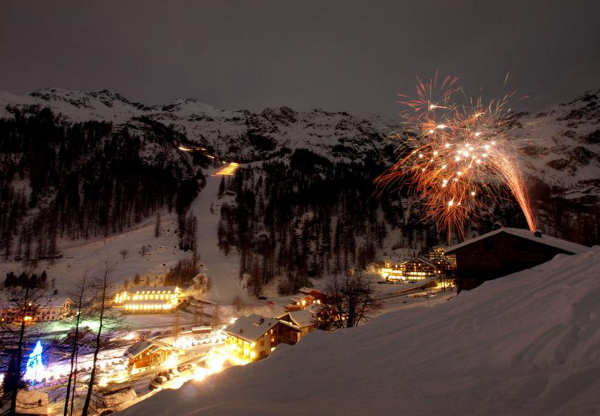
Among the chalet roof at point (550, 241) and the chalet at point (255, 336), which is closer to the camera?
the chalet roof at point (550, 241)

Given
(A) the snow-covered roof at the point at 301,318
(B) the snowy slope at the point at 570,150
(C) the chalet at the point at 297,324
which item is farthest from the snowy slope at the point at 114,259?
(B) the snowy slope at the point at 570,150

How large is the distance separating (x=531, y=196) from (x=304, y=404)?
542 feet

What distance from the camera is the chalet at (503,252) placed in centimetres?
1563

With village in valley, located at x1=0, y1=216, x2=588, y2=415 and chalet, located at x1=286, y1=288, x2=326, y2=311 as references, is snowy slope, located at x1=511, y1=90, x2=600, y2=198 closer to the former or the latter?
chalet, located at x1=286, y1=288, x2=326, y2=311

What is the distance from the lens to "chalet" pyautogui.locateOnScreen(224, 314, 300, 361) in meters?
29.0

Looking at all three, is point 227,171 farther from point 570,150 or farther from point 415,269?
point 570,150

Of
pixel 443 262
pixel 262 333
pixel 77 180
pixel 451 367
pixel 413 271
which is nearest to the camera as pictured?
pixel 451 367

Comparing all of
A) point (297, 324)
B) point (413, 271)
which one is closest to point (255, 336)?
point (297, 324)

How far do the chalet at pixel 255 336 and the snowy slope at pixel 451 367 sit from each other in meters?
24.8

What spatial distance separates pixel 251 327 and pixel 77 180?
101 metres

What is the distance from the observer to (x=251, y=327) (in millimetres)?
30609

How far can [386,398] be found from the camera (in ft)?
12.5

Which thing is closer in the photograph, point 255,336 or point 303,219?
point 255,336

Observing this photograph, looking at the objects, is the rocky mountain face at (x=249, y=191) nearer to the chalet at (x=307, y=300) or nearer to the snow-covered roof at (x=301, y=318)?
the chalet at (x=307, y=300)
